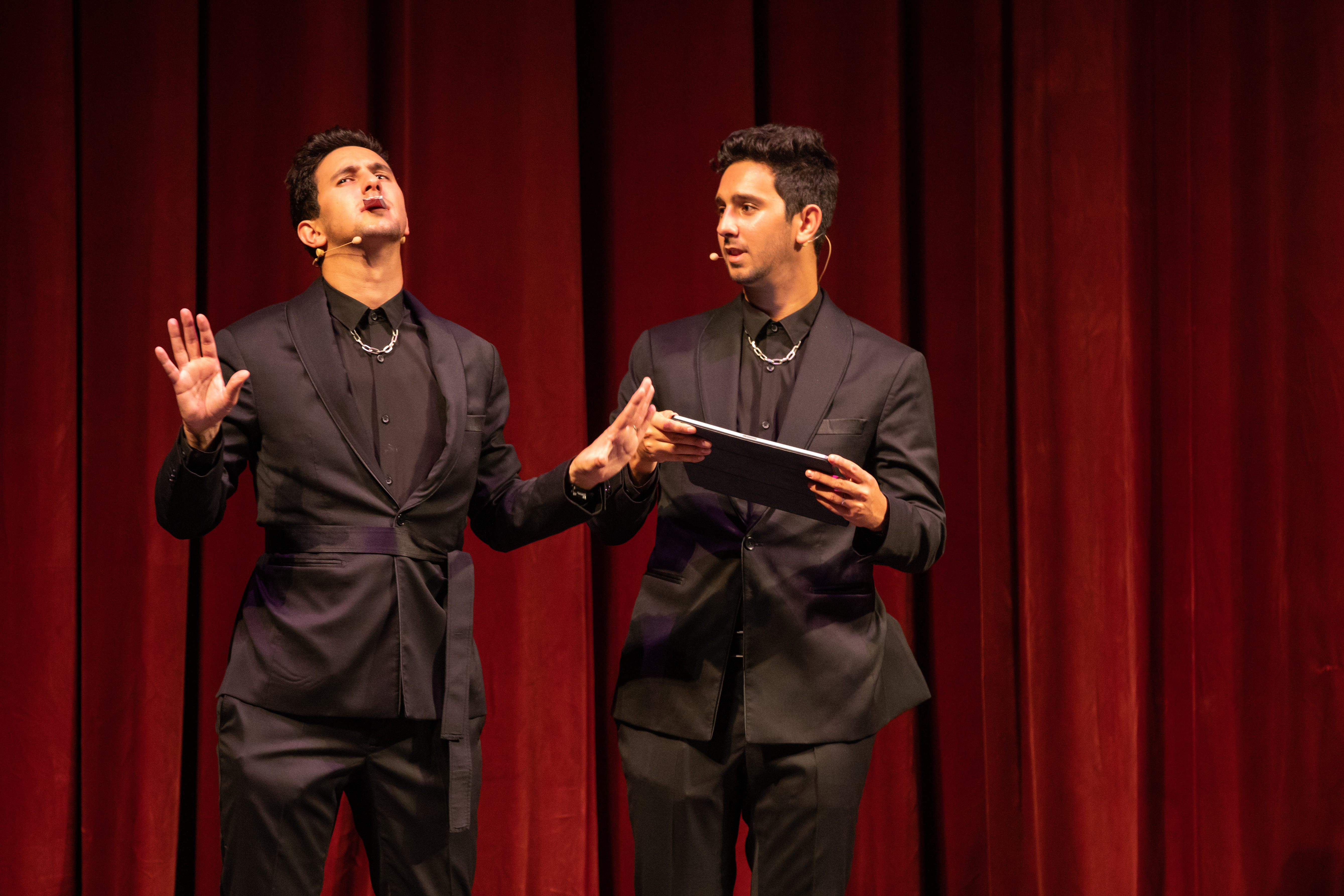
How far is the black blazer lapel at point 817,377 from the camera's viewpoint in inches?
74.5

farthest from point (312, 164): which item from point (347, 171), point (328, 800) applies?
point (328, 800)

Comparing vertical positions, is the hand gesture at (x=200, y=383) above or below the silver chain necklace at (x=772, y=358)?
below

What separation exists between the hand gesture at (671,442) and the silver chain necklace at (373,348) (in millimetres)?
348

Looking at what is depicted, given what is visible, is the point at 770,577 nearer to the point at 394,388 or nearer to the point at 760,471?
the point at 760,471

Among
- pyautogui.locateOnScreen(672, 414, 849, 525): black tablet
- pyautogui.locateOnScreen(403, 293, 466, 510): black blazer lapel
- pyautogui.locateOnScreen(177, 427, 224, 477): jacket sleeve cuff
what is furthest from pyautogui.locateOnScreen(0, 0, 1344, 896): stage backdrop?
pyautogui.locateOnScreen(672, 414, 849, 525): black tablet

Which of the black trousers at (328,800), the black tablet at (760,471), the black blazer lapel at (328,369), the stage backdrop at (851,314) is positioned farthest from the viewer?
the stage backdrop at (851,314)

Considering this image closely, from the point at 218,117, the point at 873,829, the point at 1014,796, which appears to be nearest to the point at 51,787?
the point at 218,117

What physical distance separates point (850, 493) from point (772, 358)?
0.37m

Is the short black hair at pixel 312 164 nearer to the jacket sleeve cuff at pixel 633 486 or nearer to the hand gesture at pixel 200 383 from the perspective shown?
the hand gesture at pixel 200 383

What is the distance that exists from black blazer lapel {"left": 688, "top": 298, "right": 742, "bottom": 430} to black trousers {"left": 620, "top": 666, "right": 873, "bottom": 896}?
1.33 feet

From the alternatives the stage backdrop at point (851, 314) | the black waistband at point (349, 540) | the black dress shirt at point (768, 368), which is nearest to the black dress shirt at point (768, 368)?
the black dress shirt at point (768, 368)

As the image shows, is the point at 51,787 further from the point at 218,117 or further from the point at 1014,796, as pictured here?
the point at 1014,796

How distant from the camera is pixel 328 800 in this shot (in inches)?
70.5

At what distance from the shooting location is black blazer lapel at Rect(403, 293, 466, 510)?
1.88m
